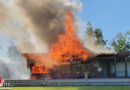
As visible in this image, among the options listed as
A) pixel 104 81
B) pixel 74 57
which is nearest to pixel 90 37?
pixel 74 57

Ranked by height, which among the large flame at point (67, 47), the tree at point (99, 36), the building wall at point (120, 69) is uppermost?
the tree at point (99, 36)

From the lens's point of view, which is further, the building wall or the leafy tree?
the leafy tree

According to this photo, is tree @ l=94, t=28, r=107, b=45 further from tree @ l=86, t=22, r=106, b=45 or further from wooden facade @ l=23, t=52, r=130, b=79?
wooden facade @ l=23, t=52, r=130, b=79

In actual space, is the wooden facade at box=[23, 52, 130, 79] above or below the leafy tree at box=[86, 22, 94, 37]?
below

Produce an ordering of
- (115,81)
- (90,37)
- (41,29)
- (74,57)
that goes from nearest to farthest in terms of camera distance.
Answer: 1. (115,81)
2. (41,29)
3. (74,57)
4. (90,37)

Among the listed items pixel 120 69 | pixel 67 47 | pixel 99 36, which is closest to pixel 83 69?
pixel 67 47

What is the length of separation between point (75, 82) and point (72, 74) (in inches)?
171

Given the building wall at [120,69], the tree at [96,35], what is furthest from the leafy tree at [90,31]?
the building wall at [120,69]

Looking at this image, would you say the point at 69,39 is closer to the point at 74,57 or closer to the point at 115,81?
the point at 74,57

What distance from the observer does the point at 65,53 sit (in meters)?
18.4

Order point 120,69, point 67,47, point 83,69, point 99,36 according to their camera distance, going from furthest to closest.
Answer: point 99,36, point 120,69, point 83,69, point 67,47

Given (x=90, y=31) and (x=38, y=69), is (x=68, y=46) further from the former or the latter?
(x=90, y=31)

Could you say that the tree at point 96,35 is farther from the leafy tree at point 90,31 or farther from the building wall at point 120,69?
the building wall at point 120,69

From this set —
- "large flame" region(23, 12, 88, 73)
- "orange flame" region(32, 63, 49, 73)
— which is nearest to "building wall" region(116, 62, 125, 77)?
"large flame" region(23, 12, 88, 73)
